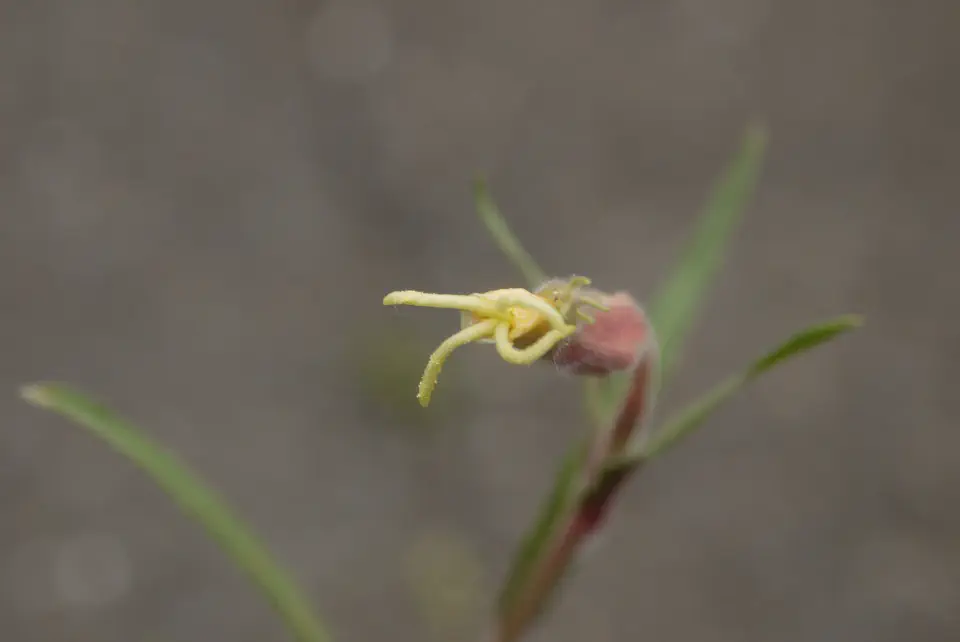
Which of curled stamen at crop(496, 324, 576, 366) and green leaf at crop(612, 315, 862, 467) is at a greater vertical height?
curled stamen at crop(496, 324, 576, 366)

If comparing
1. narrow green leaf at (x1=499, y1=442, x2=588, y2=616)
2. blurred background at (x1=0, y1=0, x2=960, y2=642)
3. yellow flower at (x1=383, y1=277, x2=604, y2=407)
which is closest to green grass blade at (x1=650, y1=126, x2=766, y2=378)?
narrow green leaf at (x1=499, y1=442, x2=588, y2=616)

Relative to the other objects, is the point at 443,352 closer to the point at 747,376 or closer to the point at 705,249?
the point at 747,376

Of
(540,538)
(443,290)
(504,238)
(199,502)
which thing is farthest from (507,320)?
(443,290)

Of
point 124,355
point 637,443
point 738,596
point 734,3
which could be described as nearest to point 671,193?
point 734,3

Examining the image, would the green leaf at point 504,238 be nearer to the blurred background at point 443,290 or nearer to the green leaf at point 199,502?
the green leaf at point 199,502

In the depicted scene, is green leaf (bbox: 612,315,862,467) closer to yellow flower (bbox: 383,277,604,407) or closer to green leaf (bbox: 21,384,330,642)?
yellow flower (bbox: 383,277,604,407)

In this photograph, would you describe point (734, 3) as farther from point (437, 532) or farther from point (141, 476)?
point (141, 476)

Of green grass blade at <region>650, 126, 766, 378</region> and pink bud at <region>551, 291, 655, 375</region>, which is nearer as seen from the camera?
pink bud at <region>551, 291, 655, 375</region>

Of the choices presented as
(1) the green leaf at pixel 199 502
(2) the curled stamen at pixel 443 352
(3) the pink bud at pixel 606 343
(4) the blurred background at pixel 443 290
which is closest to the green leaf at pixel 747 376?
(3) the pink bud at pixel 606 343
